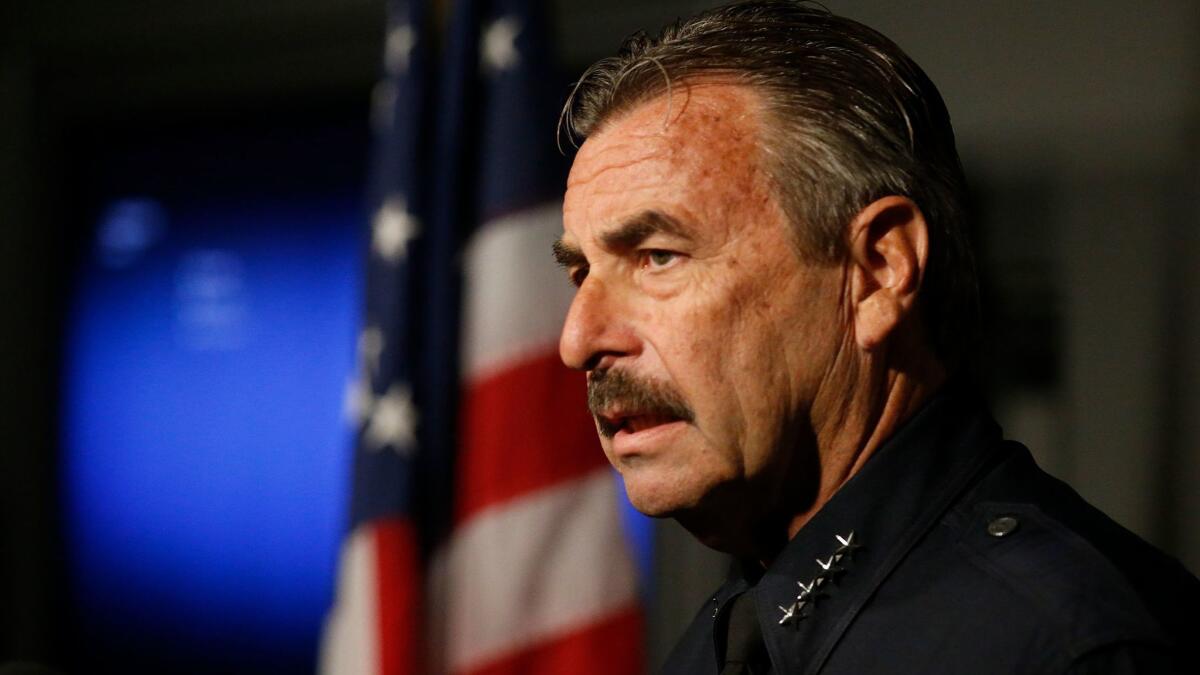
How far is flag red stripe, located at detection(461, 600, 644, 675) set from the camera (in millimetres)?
1854

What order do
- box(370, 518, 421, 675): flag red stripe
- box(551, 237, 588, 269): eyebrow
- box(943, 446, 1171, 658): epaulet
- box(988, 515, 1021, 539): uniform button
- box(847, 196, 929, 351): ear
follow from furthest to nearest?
box(370, 518, 421, 675): flag red stripe < box(551, 237, 588, 269): eyebrow < box(847, 196, 929, 351): ear < box(988, 515, 1021, 539): uniform button < box(943, 446, 1171, 658): epaulet

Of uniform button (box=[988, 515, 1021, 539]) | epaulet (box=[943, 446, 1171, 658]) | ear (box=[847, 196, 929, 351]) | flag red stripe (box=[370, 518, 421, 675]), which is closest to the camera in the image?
epaulet (box=[943, 446, 1171, 658])

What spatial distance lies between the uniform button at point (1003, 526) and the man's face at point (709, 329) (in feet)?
0.56

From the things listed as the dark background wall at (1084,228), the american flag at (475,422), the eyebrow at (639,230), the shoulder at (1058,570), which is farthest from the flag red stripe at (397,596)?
the shoulder at (1058,570)

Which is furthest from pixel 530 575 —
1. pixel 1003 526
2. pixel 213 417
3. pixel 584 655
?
pixel 213 417

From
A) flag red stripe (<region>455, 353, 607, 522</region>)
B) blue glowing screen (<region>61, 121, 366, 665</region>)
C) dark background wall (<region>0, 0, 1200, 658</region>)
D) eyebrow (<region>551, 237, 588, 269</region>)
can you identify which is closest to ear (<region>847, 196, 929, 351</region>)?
eyebrow (<region>551, 237, 588, 269</region>)

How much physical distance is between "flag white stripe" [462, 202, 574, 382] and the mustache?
2.92 feet

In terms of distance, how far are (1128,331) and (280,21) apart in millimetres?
1838

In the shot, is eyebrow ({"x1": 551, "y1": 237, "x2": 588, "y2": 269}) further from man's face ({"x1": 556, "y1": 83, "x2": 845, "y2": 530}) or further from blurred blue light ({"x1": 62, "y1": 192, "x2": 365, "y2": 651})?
blurred blue light ({"x1": 62, "y1": 192, "x2": 365, "y2": 651})

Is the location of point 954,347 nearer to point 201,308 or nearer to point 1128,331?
point 1128,331

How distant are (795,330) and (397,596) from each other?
41.6 inches

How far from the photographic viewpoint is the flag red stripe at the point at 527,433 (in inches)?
74.4

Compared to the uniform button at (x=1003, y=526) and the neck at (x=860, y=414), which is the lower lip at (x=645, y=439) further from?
the uniform button at (x=1003, y=526)

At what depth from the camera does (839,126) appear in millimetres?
978
